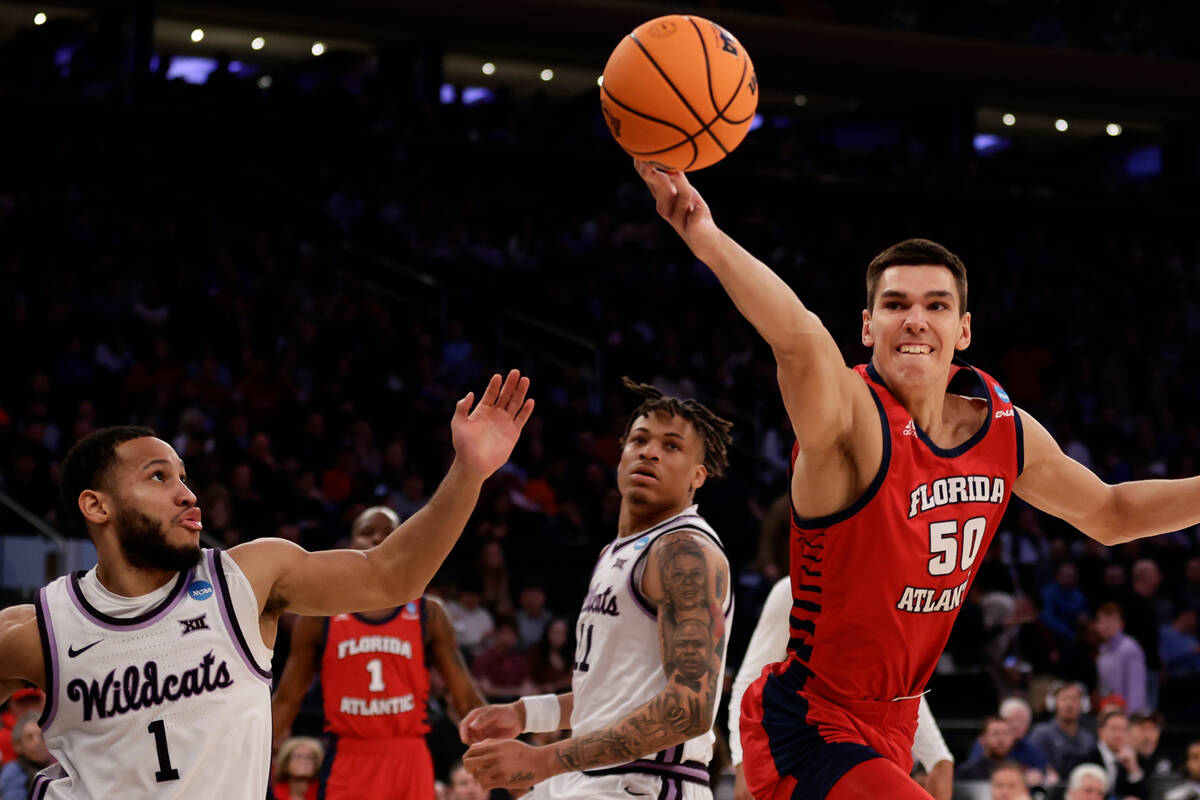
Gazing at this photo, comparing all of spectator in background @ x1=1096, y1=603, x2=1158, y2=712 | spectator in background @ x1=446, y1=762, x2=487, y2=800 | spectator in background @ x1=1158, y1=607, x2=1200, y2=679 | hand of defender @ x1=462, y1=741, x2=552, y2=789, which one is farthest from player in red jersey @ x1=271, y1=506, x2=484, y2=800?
spectator in background @ x1=1158, y1=607, x2=1200, y2=679

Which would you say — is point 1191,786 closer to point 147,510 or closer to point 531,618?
point 531,618

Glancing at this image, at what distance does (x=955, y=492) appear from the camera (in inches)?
142

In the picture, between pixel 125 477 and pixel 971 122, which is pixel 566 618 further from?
pixel 971 122

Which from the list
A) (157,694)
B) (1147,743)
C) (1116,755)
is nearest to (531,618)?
(1116,755)

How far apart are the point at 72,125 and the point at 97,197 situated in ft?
3.94

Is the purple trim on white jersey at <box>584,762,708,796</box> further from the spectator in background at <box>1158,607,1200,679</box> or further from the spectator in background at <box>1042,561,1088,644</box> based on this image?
the spectator in background at <box>1158,607,1200,679</box>

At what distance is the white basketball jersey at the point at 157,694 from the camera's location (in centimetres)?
354

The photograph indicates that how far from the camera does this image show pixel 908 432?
3572mm

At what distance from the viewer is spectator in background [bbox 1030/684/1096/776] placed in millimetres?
10109

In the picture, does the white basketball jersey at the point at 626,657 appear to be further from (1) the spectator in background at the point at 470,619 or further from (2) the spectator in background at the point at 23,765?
(1) the spectator in background at the point at 470,619

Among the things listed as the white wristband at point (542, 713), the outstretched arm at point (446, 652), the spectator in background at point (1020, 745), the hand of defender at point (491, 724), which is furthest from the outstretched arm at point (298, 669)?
the spectator in background at point (1020, 745)

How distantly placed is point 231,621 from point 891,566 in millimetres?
1666

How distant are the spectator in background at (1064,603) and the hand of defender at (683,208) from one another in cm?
1068

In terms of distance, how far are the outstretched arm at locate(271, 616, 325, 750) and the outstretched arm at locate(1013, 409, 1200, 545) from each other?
14.0 ft
